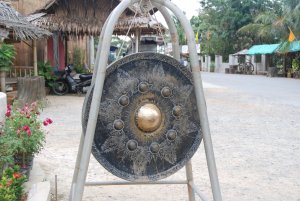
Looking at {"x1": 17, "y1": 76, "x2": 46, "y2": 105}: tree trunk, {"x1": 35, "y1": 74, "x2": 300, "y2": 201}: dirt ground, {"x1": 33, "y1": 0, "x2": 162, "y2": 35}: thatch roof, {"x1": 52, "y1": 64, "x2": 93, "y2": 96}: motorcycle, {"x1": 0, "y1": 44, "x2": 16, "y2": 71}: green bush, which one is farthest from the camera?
{"x1": 52, "y1": 64, "x2": 93, "y2": 96}: motorcycle

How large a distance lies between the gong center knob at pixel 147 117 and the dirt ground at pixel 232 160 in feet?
5.16

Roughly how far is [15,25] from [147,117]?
8.63m

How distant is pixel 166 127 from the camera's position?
3.22 m

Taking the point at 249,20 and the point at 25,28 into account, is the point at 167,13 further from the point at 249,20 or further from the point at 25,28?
the point at 249,20

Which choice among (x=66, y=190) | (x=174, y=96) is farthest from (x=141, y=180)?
(x=66, y=190)

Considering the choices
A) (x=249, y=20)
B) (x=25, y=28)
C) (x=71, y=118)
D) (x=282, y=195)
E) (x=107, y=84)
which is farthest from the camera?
(x=249, y=20)

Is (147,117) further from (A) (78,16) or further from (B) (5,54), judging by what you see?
(A) (78,16)

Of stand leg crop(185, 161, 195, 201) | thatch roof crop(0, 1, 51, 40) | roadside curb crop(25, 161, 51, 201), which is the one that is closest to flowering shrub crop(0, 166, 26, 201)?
roadside curb crop(25, 161, 51, 201)

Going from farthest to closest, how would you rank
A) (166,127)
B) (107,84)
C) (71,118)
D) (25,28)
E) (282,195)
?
(25,28) < (71,118) < (282,195) < (166,127) < (107,84)

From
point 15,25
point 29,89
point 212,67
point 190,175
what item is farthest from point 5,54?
point 212,67

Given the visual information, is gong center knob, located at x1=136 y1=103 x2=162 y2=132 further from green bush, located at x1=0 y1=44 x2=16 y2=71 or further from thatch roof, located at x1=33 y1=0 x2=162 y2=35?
thatch roof, located at x1=33 y1=0 x2=162 y2=35

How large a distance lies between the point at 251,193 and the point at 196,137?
5.50ft

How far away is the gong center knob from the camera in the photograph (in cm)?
307

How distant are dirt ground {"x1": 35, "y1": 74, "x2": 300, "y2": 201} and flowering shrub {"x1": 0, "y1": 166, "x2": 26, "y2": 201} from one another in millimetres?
777
